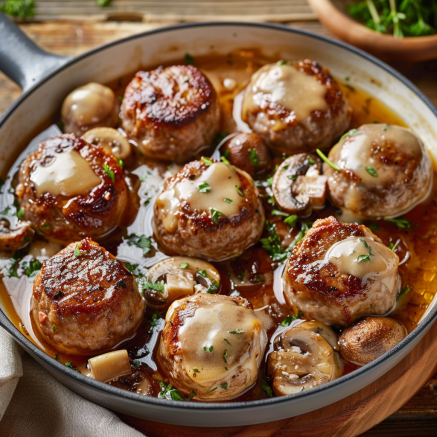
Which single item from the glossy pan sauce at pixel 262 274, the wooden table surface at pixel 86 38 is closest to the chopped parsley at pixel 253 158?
the glossy pan sauce at pixel 262 274

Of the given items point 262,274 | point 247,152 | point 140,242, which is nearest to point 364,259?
point 262,274

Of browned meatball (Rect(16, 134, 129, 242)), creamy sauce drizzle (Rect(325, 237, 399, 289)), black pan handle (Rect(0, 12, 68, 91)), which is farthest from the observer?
black pan handle (Rect(0, 12, 68, 91))

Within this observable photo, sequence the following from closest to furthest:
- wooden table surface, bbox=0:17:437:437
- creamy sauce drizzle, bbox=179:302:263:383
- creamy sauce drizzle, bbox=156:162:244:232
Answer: creamy sauce drizzle, bbox=179:302:263:383
creamy sauce drizzle, bbox=156:162:244:232
wooden table surface, bbox=0:17:437:437

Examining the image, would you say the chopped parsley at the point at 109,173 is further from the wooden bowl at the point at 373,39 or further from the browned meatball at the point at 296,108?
the wooden bowl at the point at 373,39

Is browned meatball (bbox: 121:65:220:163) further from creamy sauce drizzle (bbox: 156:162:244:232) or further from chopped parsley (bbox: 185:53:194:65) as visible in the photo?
chopped parsley (bbox: 185:53:194:65)

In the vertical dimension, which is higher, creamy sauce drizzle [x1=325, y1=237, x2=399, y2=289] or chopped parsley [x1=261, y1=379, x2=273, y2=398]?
creamy sauce drizzle [x1=325, y1=237, x2=399, y2=289]

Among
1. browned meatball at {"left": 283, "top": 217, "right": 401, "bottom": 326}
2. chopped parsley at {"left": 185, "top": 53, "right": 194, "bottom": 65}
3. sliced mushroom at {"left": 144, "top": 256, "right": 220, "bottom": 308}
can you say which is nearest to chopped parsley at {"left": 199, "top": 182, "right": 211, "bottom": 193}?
sliced mushroom at {"left": 144, "top": 256, "right": 220, "bottom": 308}

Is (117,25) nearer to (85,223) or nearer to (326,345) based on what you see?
(85,223)

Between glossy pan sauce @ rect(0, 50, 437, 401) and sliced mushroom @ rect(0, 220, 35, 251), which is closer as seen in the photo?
glossy pan sauce @ rect(0, 50, 437, 401)
